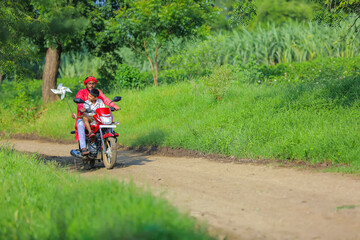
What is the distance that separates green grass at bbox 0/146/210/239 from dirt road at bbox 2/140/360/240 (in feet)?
2.03

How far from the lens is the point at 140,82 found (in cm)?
1955

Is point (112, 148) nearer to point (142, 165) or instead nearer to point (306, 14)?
point (142, 165)

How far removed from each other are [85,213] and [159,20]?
14.8 metres

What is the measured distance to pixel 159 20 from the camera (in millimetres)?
18578

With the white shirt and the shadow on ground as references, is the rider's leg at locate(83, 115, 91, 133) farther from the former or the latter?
the shadow on ground

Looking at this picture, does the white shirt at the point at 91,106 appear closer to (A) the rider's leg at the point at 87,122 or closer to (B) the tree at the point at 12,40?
(A) the rider's leg at the point at 87,122

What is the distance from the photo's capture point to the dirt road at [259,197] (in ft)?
15.9

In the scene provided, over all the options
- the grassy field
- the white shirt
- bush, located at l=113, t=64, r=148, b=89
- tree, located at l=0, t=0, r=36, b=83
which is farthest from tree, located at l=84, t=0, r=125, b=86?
the white shirt

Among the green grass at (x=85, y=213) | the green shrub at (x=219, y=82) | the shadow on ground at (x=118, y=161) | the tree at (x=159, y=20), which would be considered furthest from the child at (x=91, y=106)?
the tree at (x=159, y=20)

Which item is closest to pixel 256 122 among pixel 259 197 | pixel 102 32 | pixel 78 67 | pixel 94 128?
pixel 94 128

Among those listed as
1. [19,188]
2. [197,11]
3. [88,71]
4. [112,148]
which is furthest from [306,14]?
[19,188]

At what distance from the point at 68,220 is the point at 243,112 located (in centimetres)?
783

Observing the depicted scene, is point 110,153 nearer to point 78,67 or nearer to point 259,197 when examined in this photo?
point 259,197

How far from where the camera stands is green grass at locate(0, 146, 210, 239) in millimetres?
3998
